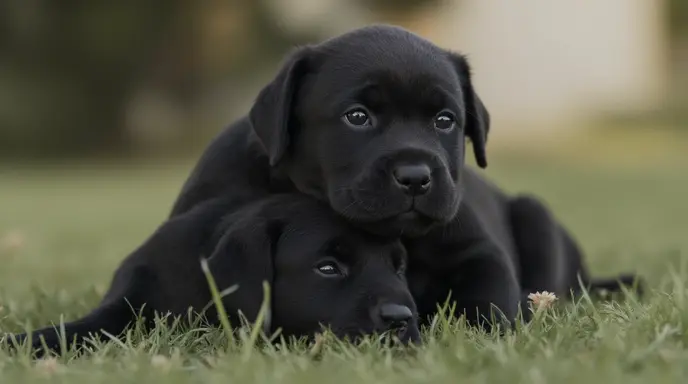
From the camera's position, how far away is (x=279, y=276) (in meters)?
3.02

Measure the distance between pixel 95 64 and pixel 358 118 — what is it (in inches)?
751

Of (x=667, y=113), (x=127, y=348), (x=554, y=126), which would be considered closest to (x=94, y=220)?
(x=127, y=348)

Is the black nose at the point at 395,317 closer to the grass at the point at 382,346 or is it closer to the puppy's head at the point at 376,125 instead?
the grass at the point at 382,346

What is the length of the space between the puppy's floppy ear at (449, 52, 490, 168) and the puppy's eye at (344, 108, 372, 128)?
1.58ft

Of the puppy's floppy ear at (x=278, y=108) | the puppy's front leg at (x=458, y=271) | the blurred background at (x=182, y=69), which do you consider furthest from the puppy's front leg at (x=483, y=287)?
the blurred background at (x=182, y=69)

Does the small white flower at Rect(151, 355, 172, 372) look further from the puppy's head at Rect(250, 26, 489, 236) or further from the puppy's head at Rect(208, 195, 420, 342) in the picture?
the puppy's head at Rect(250, 26, 489, 236)

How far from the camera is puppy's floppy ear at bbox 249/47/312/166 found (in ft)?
10.9

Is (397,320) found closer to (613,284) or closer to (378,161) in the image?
(378,161)

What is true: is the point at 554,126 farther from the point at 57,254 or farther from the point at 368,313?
the point at 368,313

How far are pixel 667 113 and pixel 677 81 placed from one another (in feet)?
13.1

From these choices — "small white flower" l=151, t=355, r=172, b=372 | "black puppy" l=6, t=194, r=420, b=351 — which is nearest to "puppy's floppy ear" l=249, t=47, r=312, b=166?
"black puppy" l=6, t=194, r=420, b=351

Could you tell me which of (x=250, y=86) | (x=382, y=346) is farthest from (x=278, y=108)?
(x=250, y=86)

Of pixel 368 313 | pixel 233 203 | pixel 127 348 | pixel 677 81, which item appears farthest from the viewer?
pixel 677 81

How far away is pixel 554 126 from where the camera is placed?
19.2m
